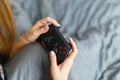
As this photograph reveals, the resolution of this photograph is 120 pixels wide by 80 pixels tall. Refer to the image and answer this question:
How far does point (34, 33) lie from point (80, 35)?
27 centimetres

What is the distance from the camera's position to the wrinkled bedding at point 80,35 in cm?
85

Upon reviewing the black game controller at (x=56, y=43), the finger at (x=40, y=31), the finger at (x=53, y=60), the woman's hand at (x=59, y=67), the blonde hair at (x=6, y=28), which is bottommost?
the woman's hand at (x=59, y=67)

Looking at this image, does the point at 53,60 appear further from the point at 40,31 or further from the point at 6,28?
the point at 6,28

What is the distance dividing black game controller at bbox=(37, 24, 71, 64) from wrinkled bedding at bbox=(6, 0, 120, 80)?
0.12 feet

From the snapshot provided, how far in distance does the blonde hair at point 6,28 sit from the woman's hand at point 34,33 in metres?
0.03

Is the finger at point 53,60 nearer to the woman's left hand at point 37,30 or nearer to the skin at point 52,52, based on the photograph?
the skin at point 52,52

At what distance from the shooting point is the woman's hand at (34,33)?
89cm

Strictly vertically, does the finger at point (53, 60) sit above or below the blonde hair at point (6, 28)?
below

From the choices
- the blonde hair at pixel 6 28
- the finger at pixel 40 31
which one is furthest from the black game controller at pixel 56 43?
the blonde hair at pixel 6 28

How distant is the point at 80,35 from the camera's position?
1.10 metres

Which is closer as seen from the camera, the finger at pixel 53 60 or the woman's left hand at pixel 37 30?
the finger at pixel 53 60

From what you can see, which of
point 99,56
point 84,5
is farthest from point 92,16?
point 99,56

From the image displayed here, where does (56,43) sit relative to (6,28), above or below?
below

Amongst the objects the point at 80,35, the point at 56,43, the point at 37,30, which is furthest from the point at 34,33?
the point at 80,35
